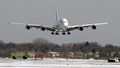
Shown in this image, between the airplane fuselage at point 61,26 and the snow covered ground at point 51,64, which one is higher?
the airplane fuselage at point 61,26

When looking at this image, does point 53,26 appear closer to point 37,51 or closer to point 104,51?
point 37,51

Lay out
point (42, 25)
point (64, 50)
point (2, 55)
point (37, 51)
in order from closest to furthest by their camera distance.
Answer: point (42, 25) < point (2, 55) < point (37, 51) < point (64, 50)

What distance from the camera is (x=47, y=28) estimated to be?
11938cm

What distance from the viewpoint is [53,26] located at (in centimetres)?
12081

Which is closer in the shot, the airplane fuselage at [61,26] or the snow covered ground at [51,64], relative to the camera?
the snow covered ground at [51,64]

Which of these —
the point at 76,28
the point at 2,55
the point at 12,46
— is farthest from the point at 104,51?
the point at 76,28

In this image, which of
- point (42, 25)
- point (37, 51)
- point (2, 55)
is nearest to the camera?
point (42, 25)

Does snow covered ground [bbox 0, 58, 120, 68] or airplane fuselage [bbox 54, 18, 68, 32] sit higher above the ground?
airplane fuselage [bbox 54, 18, 68, 32]

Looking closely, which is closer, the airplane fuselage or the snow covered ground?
the snow covered ground

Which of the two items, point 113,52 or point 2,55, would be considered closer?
point 2,55

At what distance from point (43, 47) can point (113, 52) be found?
1193 inches

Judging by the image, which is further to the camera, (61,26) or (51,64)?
(61,26)

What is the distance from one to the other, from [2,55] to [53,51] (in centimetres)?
4175

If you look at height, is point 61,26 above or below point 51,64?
above
